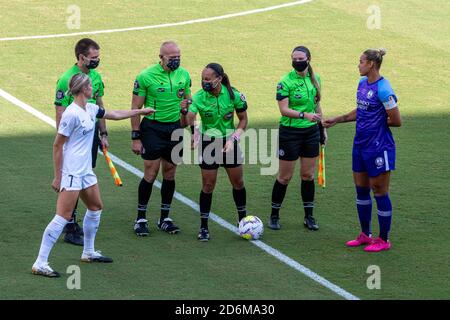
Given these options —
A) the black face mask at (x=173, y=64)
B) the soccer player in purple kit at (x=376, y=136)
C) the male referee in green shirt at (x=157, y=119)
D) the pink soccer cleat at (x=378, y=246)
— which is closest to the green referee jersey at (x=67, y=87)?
the male referee in green shirt at (x=157, y=119)

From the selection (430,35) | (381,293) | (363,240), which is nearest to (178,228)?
(363,240)

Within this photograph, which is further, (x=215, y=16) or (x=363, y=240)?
(x=215, y=16)

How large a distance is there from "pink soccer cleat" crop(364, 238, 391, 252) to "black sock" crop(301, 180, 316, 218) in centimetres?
120

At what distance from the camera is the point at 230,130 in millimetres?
13508

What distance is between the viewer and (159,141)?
13781 millimetres

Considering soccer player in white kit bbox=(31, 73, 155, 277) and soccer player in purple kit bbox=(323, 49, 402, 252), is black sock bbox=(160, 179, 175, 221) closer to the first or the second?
soccer player in white kit bbox=(31, 73, 155, 277)

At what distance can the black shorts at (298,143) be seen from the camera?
13.9 m

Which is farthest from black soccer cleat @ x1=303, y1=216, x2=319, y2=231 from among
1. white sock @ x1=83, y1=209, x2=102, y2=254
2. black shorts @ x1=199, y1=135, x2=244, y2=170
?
white sock @ x1=83, y1=209, x2=102, y2=254

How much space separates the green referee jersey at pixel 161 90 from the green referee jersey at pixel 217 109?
49 cm

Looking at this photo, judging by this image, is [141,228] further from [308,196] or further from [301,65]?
[301,65]

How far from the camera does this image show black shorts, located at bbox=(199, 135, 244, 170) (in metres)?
13.4

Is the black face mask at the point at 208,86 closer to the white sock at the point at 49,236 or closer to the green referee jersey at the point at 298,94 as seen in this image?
the green referee jersey at the point at 298,94

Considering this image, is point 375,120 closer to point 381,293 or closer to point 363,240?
point 363,240
